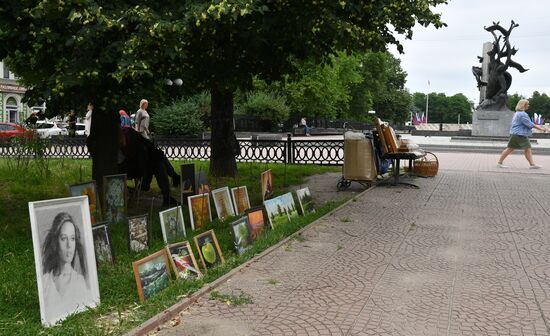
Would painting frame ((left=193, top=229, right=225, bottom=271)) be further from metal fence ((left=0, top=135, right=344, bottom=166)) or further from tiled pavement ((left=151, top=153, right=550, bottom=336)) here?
metal fence ((left=0, top=135, right=344, bottom=166))

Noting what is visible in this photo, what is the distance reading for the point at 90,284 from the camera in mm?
4152

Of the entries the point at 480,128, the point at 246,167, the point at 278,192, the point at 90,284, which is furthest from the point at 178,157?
the point at 480,128

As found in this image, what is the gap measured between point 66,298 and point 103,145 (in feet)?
14.1

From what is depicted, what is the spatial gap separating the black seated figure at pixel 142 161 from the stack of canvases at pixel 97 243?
4.23 feet

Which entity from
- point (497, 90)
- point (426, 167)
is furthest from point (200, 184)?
point (497, 90)

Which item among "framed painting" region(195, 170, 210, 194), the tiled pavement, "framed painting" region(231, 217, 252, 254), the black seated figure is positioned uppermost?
the black seated figure

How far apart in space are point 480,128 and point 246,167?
24.1 metres

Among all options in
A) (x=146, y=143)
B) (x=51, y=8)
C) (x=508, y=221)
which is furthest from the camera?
(x=146, y=143)

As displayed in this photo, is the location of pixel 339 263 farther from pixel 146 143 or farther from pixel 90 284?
pixel 146 143

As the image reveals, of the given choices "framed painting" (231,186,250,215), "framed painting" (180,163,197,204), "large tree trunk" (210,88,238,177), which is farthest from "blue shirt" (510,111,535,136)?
"framed painting" (180,163,197,204)

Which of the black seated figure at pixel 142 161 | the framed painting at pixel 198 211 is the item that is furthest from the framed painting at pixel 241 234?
the black seated figure at pixel 142 161

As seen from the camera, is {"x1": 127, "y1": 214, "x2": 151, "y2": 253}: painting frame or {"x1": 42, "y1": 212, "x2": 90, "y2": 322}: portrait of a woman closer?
{"x1": 42, "y1": 212, "x2": 90, "y2": 322}: portrait of a woman

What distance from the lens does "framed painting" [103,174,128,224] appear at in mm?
6882

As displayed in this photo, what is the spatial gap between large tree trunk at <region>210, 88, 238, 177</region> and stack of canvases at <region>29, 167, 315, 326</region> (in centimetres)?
552
